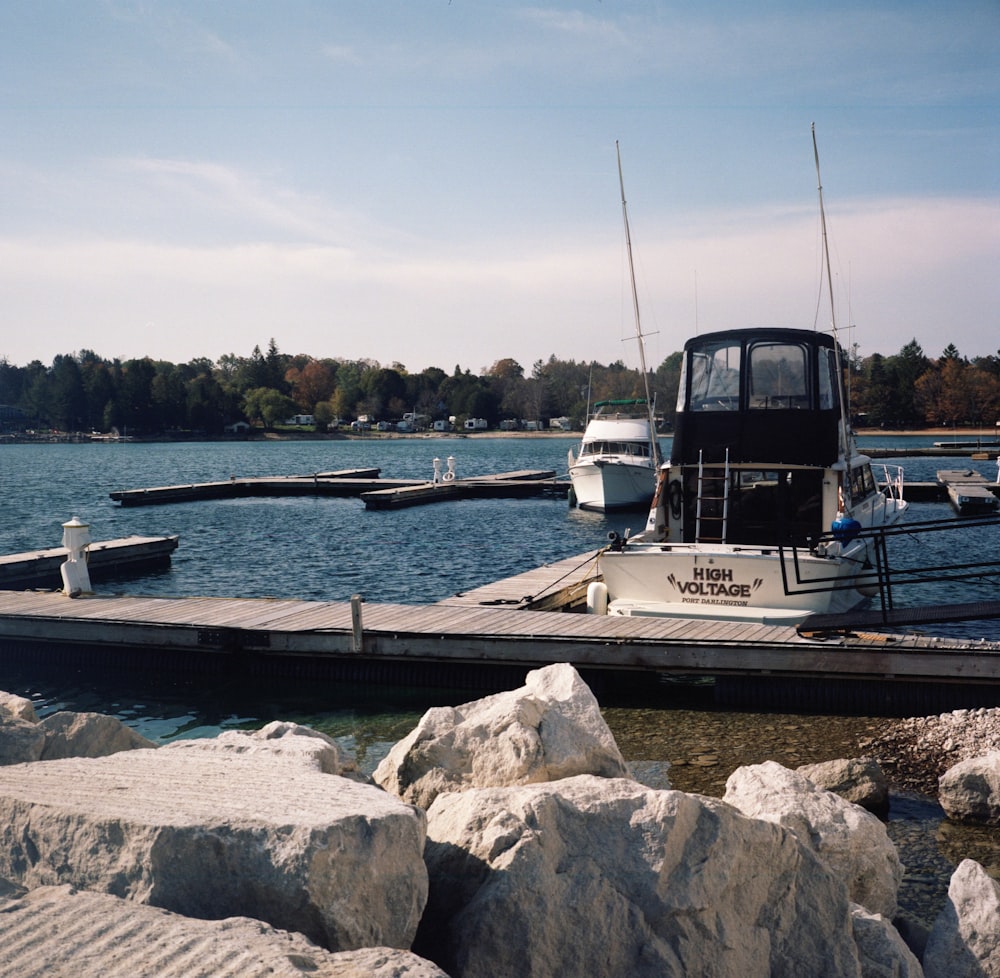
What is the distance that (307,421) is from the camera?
620 ft

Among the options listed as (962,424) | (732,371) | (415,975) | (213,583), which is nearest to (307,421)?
(962,424)

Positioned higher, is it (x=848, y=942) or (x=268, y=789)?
(x=268, y=789)

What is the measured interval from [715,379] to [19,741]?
12.5 metres

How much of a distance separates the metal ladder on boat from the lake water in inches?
157

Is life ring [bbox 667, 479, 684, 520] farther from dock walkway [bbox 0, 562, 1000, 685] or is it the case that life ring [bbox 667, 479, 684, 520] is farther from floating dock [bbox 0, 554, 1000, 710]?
dock walkway [bbox 0, 562, 1000, 685]

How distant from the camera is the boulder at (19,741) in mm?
6996

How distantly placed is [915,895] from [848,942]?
2.74 metres

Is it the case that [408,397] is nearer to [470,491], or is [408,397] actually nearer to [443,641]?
[470,491]

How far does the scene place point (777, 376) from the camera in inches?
664

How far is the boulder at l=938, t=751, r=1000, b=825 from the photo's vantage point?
8875 mm

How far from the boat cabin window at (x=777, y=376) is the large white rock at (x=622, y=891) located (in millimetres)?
11691

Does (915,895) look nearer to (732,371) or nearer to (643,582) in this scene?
(643,582)

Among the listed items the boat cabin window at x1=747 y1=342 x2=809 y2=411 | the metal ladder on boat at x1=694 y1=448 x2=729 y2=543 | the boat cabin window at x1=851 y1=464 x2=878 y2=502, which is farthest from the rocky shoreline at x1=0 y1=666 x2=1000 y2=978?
the boat cabin window at x1=851 y1=464 x2=878 y2=502

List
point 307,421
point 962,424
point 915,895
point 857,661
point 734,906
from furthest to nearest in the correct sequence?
point 307,421, point 962,424, point 857,661, point 915,895, point 734,906
